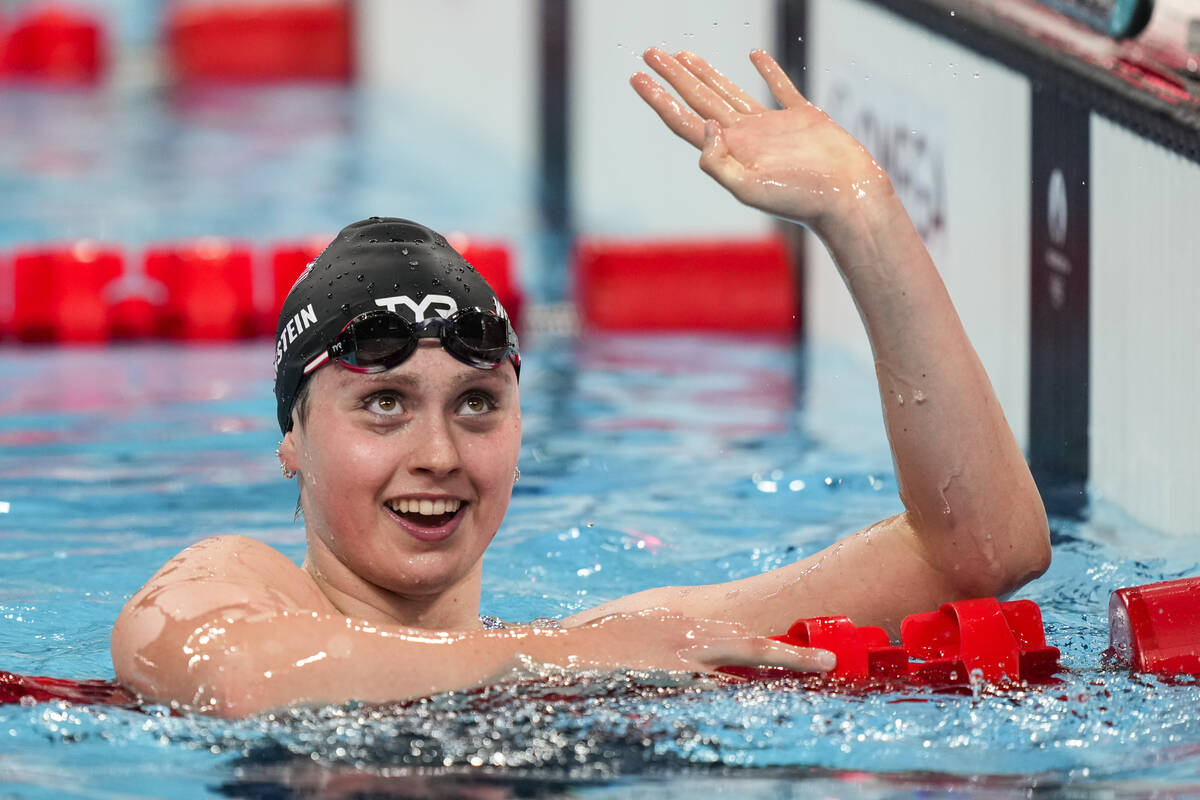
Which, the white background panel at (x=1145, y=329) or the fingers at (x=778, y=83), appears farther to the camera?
the white background panel at (x=1145, y=329)

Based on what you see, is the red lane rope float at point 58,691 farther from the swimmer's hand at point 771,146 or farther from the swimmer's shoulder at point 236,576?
the swimmer's hand at point 771,146

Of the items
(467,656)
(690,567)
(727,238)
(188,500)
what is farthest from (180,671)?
(727,238)

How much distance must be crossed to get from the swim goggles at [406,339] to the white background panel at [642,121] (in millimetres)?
5845

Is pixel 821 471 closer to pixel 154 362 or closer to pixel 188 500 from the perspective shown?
pixel 188 500

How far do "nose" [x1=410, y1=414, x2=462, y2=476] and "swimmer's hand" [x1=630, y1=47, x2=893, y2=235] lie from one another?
579 mm

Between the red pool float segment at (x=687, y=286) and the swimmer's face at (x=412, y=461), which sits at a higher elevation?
the swimmer's face at (x=412, y=461)

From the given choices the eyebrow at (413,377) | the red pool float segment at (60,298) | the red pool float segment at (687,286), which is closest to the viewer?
the eyebrow at (413,377)

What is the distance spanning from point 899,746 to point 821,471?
286 cm

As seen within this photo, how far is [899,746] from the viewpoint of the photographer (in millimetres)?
2564

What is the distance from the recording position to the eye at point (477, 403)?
275 cm

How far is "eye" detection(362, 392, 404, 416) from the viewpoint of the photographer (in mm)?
2701

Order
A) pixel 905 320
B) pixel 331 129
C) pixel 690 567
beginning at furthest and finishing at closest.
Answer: pixel 331 129 → pixel 690 567 → pixel 905 320

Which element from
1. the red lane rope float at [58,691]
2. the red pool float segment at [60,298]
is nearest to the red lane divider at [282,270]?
the red pool float segment at [60,298]

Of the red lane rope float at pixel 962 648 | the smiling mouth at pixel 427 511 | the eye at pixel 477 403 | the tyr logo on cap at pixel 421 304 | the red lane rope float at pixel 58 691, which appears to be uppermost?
the tyr logo on cap at pixel 421 304
